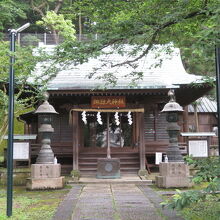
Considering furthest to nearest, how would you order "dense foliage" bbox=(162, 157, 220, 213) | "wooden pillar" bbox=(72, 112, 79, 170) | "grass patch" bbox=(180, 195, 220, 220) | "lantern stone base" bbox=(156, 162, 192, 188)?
1. "wooden pillar" bbox=(72, 112, 79, 170)
2. "lantern stone base" bbox=(156, 162, 192, 188)
3. "grass patch" bbox=(180, 195, 220, 220)
4. "dense foliage" bbox=(162, 157, 220, 213)

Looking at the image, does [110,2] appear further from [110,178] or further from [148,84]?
[110,178]

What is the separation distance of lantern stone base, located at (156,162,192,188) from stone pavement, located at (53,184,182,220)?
1.95 feet

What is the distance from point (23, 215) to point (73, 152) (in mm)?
6612

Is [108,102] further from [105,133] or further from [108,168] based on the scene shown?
[108,168]

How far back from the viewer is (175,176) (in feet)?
31.7

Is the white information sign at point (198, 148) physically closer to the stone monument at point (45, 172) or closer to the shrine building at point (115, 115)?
the shrine building at point (115, 115)

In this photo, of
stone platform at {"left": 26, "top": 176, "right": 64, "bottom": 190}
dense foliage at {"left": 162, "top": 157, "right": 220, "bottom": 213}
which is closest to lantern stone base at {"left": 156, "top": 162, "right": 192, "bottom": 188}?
stone platform at {"left": 26, "top": 176, "right": 64, "bottom": 190}

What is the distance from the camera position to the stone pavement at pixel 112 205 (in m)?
5.85

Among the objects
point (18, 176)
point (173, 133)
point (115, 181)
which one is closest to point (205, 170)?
point (173, 133)

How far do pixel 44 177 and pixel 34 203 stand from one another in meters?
2.32

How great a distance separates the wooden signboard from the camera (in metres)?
12.7

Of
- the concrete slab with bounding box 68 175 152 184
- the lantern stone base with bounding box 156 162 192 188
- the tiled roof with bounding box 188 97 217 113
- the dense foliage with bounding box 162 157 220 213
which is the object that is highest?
the tiled roof with bounding box 188 97 217 113

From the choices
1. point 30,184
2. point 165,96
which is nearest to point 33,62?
point 30,184

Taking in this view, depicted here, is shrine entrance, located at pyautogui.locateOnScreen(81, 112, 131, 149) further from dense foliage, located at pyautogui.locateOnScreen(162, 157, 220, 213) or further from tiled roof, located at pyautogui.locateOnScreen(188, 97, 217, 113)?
dense foliage, located at pyautogui.locateOnScreen(162, 157, 220, 213)
